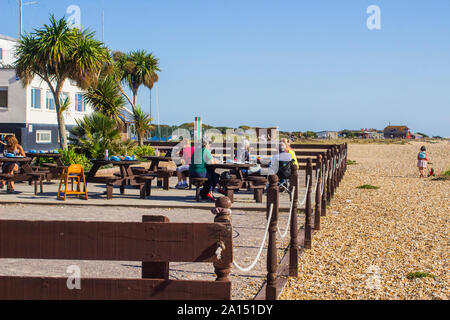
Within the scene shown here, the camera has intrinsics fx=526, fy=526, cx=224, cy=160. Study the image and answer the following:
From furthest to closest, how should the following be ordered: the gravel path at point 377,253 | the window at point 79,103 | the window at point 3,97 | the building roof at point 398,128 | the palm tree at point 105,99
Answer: the building roof at point 398,128 < the window at point 79,103 < the window at point 3,97 < the palm tree at point 105,99 < the gravel path at point 377,253

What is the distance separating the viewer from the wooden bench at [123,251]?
3.16 m

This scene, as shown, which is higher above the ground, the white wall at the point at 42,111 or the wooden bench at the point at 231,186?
the white wall at the point at 42,111

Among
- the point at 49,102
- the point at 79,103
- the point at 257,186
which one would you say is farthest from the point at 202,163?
the point at 79,103

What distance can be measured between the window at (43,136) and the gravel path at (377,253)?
903 inches

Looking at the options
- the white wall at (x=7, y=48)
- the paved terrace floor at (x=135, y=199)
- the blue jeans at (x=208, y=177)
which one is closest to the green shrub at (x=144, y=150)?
the paved terrace floor at (x=135, y=199)

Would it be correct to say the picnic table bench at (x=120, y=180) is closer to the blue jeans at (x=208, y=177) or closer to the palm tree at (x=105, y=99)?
the blue jeans at (x=208, y=177)

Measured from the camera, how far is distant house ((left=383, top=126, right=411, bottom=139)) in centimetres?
16924

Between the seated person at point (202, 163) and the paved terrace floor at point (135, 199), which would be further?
the seated person at point (202, 163)

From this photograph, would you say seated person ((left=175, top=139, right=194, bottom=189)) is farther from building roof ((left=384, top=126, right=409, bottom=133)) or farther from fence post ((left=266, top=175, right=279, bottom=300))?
building roof ((left=384, top=126, right=409, bottom=133))

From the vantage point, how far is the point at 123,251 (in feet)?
10.5

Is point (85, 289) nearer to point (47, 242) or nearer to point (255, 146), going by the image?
point (47, 242)

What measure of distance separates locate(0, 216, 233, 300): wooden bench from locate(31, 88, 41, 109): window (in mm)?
29690

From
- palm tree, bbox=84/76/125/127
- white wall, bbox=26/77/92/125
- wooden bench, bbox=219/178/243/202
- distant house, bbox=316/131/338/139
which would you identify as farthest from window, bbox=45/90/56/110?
distant house, bbox=316/131/338/139
